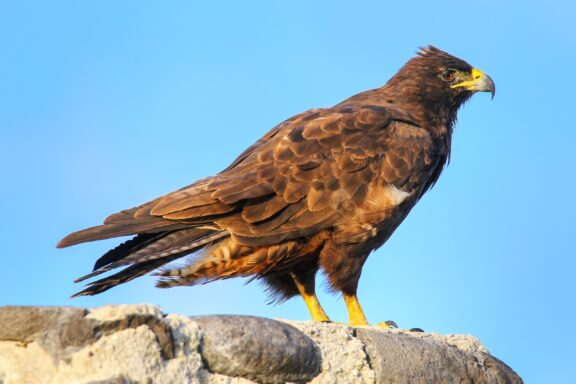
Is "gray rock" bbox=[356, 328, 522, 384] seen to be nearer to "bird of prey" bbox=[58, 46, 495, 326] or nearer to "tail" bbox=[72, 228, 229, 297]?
"bird of prey" bbox=[58, 46, 495, 326]

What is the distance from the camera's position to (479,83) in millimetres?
7641

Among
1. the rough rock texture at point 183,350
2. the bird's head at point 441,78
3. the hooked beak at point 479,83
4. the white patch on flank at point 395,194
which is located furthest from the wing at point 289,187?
→ the rough rock texture at point 183,350

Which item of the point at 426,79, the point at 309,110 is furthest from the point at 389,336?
the point at 426,79

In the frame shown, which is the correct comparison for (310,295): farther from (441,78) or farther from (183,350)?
(183,350)

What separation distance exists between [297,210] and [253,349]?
2.39 m

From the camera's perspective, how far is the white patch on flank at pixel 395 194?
6.10m

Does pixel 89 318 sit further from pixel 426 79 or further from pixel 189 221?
pixel 426 79

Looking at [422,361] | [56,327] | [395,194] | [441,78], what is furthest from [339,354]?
[441,78]

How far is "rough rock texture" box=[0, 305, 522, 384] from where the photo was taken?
322 centimetres

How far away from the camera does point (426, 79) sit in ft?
24.4

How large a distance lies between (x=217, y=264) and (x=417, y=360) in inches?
70.6

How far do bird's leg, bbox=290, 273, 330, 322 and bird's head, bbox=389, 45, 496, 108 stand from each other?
74.7 inches

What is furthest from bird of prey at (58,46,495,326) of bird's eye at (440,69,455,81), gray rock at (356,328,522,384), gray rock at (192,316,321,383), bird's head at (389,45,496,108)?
gray rock at (192,316,321,383)

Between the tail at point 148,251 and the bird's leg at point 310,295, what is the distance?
29.2 inches
